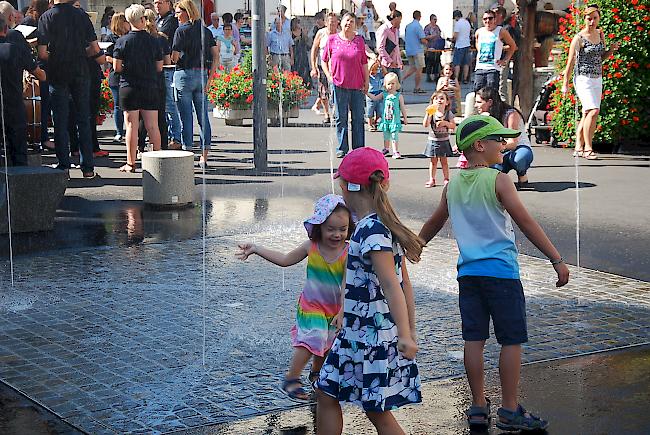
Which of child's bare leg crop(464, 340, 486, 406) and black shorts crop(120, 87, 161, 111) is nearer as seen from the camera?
child's bare leg crop(464, 340, 486, 406)

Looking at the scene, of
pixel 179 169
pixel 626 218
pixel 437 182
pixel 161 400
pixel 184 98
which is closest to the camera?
pixel 161 400

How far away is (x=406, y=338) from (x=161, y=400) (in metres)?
1.83

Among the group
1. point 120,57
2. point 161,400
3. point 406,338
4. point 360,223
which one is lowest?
point 161,400

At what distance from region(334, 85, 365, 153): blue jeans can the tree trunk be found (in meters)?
4.39

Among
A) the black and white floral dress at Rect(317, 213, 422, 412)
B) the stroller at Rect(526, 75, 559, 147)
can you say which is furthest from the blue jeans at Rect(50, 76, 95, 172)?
the black and white floral dress at Rect(317, 213, 422, 412)

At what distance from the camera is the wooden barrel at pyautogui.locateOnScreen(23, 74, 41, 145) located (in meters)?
16.2

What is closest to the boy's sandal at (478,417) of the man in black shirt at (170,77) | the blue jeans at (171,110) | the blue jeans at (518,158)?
the blue jeans at (518,158)

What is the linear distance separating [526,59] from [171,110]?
6206mm

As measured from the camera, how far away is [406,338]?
434cm

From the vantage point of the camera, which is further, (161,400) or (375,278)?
(161,400)

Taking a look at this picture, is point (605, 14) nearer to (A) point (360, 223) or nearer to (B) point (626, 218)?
(B) point (626, 218)

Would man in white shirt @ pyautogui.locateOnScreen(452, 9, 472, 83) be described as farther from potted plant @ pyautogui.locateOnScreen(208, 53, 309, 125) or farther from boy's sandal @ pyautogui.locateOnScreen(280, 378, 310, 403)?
boy's sandal @ pyautogui.locateOnScreen(280, 378, 310, 403)

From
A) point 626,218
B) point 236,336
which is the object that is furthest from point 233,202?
point 236,336

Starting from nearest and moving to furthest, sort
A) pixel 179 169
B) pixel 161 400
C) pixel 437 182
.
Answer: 1. pixel 161 400
2. pixel 179 169
3. pixel 437 182
